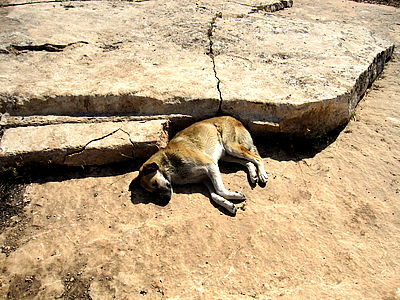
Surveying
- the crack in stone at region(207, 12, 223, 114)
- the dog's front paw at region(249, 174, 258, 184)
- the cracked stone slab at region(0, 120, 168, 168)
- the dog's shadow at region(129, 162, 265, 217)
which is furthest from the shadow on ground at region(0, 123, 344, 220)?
the crack in stone at region(207, 12, 223, 114)

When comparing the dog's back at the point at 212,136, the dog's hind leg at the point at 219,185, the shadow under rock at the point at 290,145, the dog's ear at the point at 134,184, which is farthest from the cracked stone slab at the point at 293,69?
the dog's ear at the point at 134,184

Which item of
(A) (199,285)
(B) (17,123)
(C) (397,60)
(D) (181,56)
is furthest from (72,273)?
(C) (397,60)

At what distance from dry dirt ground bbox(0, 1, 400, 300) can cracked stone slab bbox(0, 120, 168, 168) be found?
0.20 metres

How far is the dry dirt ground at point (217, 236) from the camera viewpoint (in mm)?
3246

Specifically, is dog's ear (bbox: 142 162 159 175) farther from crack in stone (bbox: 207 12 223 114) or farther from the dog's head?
crack in stone (bbox: 207 12 223 114)

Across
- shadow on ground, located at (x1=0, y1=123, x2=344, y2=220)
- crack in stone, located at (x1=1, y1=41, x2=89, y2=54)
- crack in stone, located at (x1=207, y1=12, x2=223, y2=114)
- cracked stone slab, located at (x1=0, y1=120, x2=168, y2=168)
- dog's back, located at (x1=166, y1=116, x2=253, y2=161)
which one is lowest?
shadow on ground, located at (x1=0, y1=123, x2=344, y2=220)

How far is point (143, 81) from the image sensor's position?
5145 millimetres

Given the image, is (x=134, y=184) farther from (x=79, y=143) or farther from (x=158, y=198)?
(x=79, y=143)

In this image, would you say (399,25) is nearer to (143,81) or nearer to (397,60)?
(397,60)

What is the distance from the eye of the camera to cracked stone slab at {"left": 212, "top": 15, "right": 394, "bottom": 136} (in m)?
4.87

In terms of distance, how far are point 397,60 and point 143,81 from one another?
18.3 feet

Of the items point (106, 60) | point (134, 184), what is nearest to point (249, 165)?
point (134, 184)

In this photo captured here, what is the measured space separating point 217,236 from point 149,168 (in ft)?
3.65

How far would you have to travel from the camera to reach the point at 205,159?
4348mm
